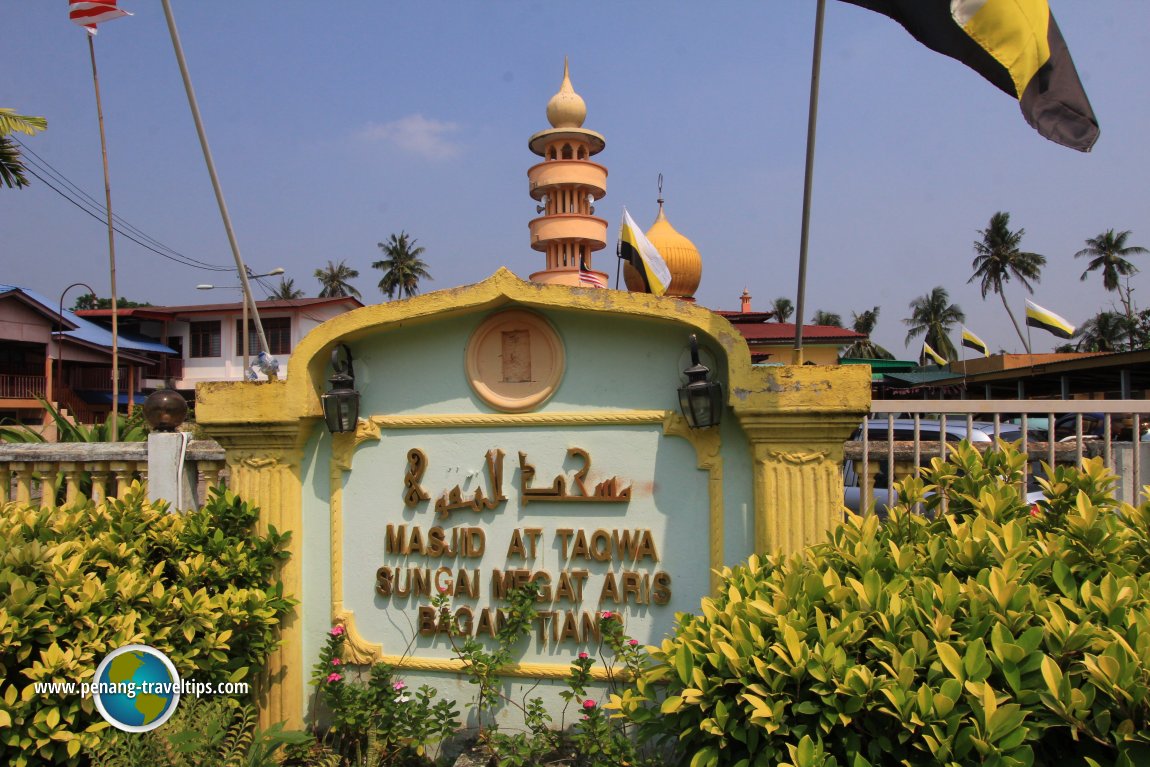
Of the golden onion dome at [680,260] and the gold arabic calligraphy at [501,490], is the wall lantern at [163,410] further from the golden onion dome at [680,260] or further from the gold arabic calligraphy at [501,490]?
the golden onion dome at [680,260]

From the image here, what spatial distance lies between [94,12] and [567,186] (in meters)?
10.6

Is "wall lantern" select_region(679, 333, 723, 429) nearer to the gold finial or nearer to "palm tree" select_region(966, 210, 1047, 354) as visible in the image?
the gold finial

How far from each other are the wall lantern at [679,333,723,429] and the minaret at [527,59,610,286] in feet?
40.1

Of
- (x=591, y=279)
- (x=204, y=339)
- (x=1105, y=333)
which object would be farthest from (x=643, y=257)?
(x=1105, y=333)

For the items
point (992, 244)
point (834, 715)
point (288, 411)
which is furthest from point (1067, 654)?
point (992, 244)

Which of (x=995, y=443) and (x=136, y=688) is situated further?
(x=995, y=443)

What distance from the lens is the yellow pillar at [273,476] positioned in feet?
14.0

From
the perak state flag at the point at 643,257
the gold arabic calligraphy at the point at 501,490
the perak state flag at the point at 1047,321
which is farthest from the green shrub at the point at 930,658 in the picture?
the perak state flag at the point at 1047,321

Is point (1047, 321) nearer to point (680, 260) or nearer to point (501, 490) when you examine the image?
point (680, 260)

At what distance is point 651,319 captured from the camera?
12.9ft

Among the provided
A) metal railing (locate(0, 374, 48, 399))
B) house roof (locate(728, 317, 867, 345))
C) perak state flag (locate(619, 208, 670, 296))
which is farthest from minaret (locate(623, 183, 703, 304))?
metal railing (locate(0, 374, 48, 399))

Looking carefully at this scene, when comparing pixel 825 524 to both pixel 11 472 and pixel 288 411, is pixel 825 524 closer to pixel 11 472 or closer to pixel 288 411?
pixel 288 411

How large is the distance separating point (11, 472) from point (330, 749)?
3133 millimetres

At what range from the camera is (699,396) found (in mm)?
3740
